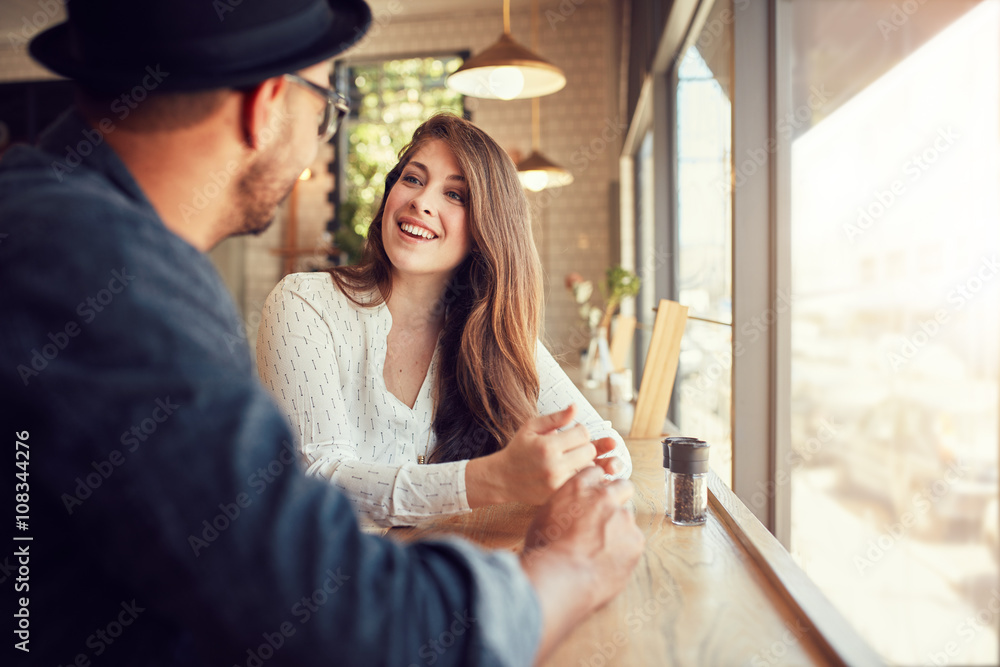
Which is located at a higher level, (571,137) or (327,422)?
(571,137)

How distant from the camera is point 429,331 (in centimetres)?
179

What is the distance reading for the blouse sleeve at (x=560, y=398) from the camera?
159 centimetres

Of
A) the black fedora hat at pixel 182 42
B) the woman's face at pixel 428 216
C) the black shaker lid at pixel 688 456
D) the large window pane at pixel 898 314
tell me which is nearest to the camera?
the black fedora hat at pixel 182 42

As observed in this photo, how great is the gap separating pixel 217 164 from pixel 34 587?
418mm

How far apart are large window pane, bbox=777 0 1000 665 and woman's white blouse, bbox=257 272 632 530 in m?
0.87

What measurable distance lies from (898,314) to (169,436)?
6.43 feet

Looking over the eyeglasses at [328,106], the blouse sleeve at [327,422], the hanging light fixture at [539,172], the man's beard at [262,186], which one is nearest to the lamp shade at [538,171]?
the hanging light fixture at [539,172]

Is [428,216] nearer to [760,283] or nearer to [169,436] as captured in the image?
[760,283]

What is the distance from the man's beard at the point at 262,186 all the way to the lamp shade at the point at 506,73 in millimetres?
2031

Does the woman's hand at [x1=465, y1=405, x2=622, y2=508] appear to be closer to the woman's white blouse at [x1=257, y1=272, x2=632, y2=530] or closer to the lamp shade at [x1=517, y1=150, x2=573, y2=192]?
the woman's white blouse at [x1=257, y1=272, x2=632, y2=530]

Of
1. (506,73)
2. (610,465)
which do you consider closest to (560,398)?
(610,465)

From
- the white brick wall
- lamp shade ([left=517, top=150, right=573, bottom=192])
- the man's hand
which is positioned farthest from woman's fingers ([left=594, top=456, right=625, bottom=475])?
the white brick wall

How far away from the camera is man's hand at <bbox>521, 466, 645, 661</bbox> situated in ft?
2.20

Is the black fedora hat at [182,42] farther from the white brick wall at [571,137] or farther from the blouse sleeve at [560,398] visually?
the white brick wall at [571,137]
